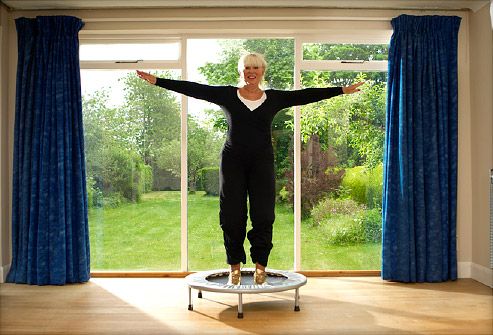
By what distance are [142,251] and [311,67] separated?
85.7 inches

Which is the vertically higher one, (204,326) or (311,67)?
(311,67)

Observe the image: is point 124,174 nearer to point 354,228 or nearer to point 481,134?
point 354,228

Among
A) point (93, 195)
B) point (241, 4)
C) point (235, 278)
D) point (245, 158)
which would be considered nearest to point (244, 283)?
point (235, 278)

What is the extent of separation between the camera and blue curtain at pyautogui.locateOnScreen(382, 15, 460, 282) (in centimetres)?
502

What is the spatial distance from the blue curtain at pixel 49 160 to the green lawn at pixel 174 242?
29cm

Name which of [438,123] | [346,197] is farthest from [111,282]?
[438,123]

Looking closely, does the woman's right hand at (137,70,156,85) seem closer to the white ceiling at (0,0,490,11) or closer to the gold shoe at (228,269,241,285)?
the white ceiling at (0,0,490,11)

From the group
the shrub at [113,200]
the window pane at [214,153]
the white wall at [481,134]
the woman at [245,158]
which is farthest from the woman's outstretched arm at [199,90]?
the white wall at [481,134]

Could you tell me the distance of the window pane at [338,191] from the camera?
535cm

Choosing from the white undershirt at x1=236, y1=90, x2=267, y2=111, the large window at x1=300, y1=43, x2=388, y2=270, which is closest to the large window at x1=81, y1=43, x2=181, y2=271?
the large window at x1=300, y1=43, x2=388, y2=270

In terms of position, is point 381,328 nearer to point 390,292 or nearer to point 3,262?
point 390,292

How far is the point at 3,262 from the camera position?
16.9ft

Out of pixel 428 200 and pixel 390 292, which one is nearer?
pixel 390 292

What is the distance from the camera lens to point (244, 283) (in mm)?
4211
